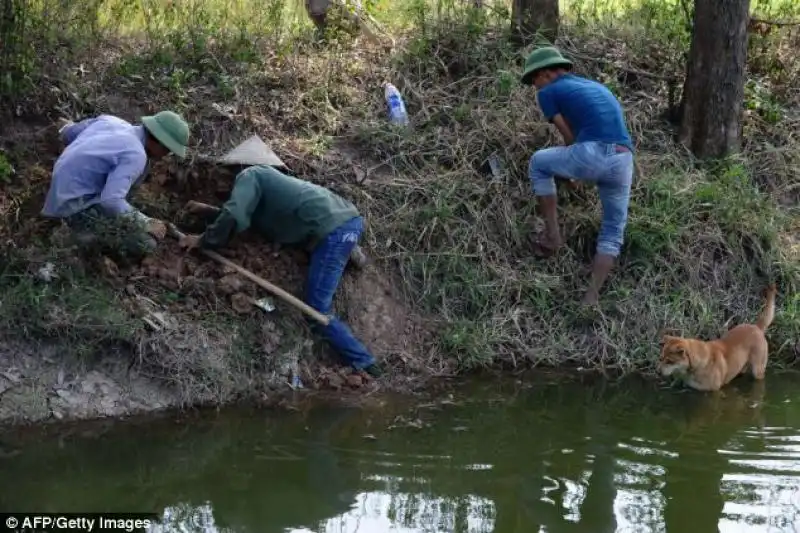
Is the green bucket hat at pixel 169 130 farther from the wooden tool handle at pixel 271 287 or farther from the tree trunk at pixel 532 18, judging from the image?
the tree trunk at pixel 532 18

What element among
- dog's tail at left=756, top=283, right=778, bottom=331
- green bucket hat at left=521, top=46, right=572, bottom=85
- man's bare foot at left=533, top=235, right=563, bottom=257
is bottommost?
dog's tail at left=756, top=283, right=778, bottom=331

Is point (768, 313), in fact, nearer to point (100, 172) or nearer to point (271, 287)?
point (271, 287)

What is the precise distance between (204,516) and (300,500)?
1.74 ft

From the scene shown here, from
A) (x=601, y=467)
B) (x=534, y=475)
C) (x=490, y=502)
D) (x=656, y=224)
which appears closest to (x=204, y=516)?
(x=490, y=502)

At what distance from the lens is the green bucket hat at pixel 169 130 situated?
6.72m

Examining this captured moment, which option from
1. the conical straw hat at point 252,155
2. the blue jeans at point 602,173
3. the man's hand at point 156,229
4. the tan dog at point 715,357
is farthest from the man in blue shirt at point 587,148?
the man's hand at point 156,229

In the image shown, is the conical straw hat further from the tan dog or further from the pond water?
the tan dog

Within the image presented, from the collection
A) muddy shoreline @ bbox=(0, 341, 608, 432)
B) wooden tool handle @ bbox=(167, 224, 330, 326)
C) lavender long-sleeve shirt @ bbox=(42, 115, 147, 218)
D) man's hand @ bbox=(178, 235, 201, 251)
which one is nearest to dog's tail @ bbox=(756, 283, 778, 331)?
muddy shoreline @ bbox=(0, 341, 608, 432)

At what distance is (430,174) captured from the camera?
339 inches

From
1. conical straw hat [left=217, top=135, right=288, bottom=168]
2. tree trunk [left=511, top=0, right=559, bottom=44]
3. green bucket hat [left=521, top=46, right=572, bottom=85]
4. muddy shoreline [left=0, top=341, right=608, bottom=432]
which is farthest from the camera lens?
tree trunk [left=511, top=0, right=559, bottom=44]

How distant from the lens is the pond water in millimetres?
5340

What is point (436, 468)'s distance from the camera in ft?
19.4

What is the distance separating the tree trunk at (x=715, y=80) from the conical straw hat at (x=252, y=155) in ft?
13.5

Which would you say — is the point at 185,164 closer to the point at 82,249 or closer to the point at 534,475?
the point at 82,249
